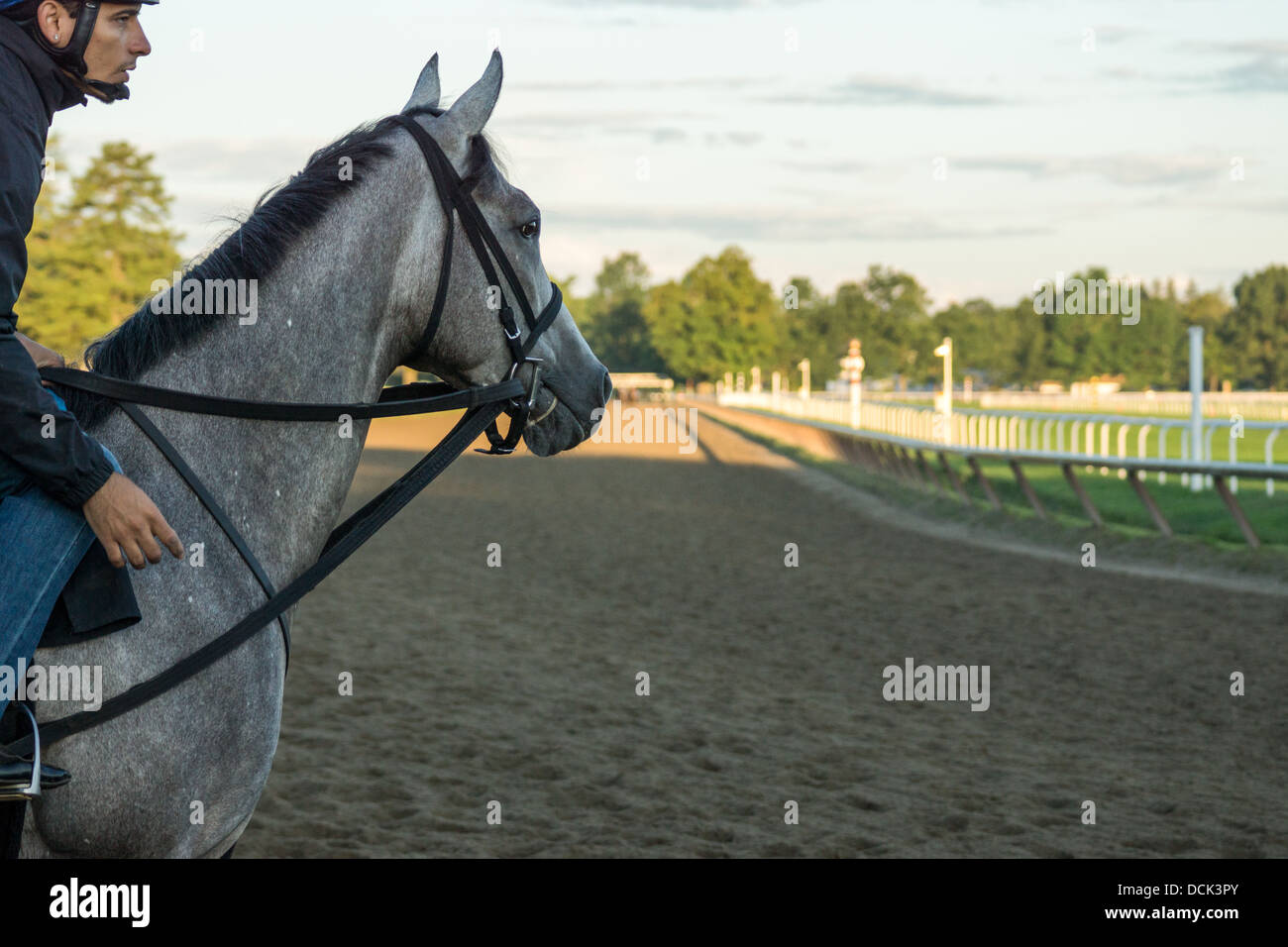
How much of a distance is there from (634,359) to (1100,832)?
397ft

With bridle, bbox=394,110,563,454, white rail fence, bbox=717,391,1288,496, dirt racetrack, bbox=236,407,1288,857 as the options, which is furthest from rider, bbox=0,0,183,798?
white rail fence, bbox=717,391,1288,496

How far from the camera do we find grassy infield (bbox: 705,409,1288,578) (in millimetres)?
12570

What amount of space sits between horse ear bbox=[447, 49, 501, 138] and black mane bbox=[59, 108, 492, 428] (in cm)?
3

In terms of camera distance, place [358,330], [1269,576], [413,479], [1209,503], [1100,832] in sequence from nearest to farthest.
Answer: [358,330] < [413,479] < [1100,832] < [1269,576] < [1209,503]

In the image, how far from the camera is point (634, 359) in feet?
411

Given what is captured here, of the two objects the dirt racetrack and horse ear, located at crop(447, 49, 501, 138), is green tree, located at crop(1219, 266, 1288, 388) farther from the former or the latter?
horse ear, located at crop(447, 49, 501, 138)

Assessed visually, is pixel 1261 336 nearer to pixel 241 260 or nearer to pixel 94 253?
pixel 94 253

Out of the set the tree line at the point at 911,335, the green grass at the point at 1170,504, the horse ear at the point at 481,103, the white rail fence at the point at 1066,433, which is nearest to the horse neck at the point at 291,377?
the horse ear at the point at 481,103

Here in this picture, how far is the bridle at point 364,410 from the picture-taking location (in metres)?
2.13

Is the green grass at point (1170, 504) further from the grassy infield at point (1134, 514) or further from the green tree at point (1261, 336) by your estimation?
the green tree at point (1261, 336)

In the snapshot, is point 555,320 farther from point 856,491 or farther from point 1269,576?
point 856,491

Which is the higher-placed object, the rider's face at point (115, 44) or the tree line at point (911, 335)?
the tree line at point (911, 335)
